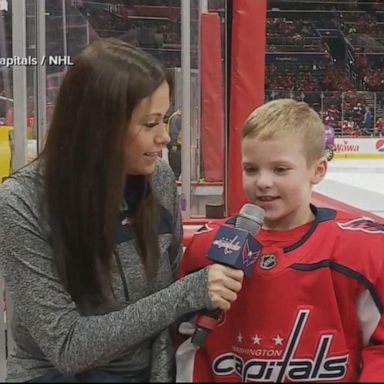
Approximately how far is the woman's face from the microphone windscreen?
16 cm

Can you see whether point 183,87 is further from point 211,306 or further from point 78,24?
point 211,306

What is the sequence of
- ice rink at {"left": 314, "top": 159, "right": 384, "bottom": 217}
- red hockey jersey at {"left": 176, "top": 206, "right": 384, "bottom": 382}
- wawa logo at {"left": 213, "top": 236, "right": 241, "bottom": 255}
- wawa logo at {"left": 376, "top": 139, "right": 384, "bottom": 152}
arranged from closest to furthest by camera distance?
wawa logo at {"left": 213, "top": 236, "right": 241, "bottom": 255} → red hockey jersey at {"left": 176, "top": 206, "right": 384, "bottom": 382} → ice rink at {"left": 314, "top": 159, "right": 384, "bottom": 217} → wawa logo at {"left": 376, "top": 139, "right": 384, "bottom": 152}

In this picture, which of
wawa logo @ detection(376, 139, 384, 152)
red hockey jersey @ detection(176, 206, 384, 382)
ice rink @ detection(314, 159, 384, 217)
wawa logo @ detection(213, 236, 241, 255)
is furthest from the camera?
wawa logo @ detection(376, 139, 384, 152)

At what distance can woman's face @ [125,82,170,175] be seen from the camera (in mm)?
950

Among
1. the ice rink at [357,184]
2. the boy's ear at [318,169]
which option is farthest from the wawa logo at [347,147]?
the boy's ear at [318,169]

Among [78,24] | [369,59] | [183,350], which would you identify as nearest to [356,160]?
[369,59]

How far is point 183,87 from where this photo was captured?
8.20 ft

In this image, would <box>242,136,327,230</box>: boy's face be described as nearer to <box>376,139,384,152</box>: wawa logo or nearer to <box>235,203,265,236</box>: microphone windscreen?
<box>235,203,265,236</box>: microphone windscreen

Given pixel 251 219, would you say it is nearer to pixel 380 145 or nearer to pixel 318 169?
pixel 318 169

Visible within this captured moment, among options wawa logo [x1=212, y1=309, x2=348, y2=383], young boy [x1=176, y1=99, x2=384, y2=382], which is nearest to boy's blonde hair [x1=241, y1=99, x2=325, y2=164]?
young boy [x1=176, y1=99, x2=384, y2=382]

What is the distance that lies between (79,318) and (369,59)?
28.2 ft

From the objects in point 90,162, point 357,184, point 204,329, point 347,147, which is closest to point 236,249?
point 204,329

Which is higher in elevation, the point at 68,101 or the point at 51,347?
the point at 68,101

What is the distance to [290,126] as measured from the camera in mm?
1013
